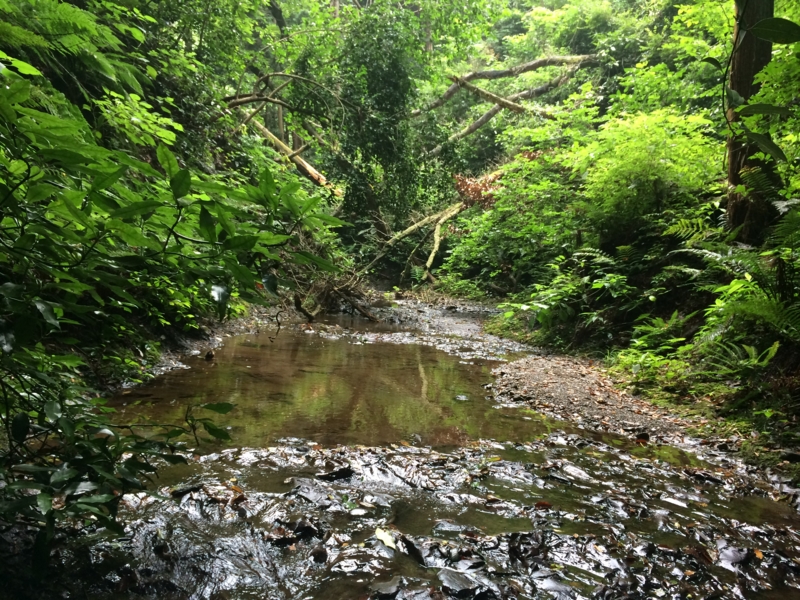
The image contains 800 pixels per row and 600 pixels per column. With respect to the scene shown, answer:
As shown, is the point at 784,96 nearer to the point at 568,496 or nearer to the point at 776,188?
the point at 776,188

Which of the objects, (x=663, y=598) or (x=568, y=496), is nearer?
(x=663, y=598)

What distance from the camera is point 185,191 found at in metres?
1.14

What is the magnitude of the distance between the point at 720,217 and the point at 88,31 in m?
7.97

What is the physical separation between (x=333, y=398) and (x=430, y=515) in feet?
7.74

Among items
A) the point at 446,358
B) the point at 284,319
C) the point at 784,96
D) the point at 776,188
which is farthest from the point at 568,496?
the point at 284,319

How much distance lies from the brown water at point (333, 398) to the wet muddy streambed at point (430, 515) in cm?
3

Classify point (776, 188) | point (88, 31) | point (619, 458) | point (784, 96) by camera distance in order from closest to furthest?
point (88, 31), point (619, 458), point (784, 96), point (776, 188)

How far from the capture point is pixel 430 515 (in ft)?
8.34

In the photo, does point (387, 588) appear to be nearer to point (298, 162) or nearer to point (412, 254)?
point (298, 162)

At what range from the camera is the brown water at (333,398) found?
3.79 metres

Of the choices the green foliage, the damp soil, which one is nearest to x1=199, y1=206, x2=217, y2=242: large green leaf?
the green foliage

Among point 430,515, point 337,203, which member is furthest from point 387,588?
point 337,203

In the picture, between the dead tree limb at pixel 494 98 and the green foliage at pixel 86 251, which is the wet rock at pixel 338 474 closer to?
the green foliage at pixel 86 251

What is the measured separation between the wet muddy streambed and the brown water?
32mm
